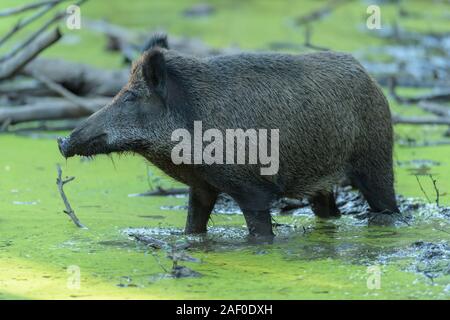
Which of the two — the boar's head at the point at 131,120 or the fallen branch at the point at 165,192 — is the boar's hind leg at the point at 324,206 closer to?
the fallen branch at the point at 165,192

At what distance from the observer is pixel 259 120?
671cm

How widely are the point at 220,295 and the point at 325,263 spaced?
0.96 meters

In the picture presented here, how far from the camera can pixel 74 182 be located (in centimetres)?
904

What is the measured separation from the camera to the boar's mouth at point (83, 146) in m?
6.49

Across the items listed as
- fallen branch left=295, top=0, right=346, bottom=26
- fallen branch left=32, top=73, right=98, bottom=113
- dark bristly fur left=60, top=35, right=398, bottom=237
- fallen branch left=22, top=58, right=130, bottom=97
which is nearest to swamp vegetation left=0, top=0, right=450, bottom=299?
dark bristly fur left=60, top=35, right=398, bottom=237

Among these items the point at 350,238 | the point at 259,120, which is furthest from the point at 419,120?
the point at 259,120

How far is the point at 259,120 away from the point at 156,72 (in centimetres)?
79

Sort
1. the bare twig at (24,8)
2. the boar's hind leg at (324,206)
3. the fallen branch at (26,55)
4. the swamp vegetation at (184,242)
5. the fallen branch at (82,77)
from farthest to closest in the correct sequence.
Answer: the fallen branch at (82,77) → the bare twig at (24,8) → the fallen branch at (26,55) → the boar's hind leg at (324,206) → the swamp vegetation at (184,242)

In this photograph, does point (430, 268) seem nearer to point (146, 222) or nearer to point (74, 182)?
point (146, 222)

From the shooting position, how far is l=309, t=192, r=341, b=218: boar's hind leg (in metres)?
7.53

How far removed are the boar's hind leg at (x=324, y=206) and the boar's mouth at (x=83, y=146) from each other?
1.82 metres

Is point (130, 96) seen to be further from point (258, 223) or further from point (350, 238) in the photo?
point (350, 238)

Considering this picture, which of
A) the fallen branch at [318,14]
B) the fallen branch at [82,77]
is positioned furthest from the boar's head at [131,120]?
the fallen branch at [318,14]

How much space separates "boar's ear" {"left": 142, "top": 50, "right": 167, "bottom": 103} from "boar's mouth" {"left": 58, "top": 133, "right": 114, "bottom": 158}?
477mm
